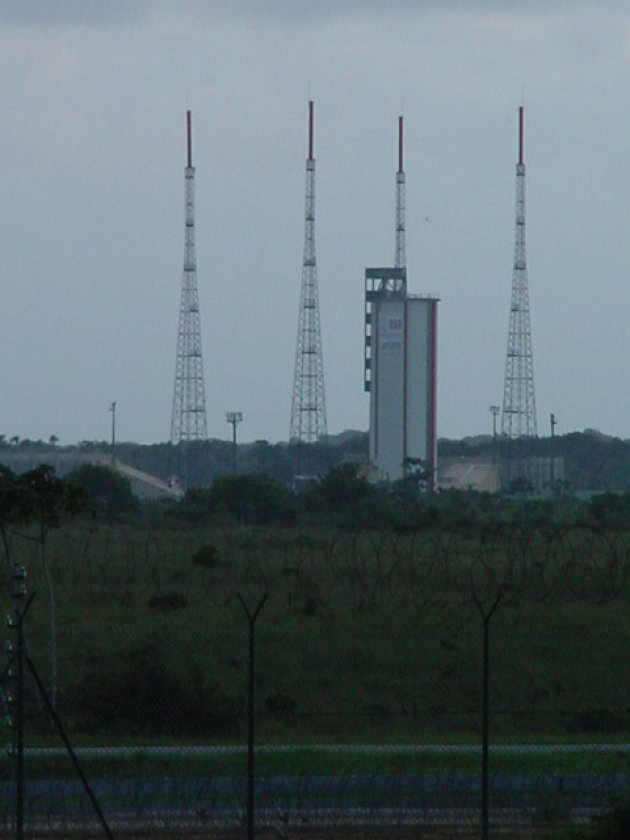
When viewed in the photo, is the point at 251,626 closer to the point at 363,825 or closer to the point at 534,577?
the point at 363,825

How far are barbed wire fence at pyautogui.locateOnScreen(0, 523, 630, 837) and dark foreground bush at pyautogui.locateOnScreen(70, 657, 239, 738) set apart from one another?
26 mm

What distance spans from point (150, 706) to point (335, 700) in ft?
9.80

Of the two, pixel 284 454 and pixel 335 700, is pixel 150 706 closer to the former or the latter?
pixel 335 700

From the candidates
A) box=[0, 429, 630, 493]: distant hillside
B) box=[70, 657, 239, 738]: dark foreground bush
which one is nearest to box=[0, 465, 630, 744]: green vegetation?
box=[70, 657, 239, 738]: dark foreground bush

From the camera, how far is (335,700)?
2375 cm

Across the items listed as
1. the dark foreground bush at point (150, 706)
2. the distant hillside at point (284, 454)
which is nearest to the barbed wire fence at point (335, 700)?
the dark foreground bush at point (150, 706)

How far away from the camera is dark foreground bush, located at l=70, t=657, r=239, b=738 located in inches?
851

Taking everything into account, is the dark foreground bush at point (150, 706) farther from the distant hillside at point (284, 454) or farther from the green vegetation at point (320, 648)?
the distant hillside at point (284, 454)

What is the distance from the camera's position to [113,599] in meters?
31.6

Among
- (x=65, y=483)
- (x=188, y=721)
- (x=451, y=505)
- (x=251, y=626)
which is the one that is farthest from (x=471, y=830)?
(x=451, y=505)

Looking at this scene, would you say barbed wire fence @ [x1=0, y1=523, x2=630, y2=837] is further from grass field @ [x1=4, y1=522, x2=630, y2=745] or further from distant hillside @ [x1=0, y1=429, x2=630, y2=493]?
distant hillside @ [x1=0, y1=429, x2=630, y2=493]

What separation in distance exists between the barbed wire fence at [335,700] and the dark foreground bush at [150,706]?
0.09 ft

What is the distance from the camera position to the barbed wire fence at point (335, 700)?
15.9 m

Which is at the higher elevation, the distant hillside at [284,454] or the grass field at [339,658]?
the distant hillside at [284,454]
